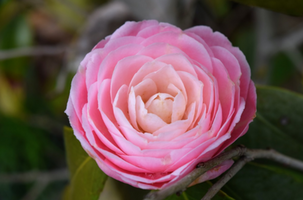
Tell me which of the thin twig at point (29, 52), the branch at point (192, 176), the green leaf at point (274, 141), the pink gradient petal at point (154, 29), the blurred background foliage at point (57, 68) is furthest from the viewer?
the blurred background foliage at point (57, 68)

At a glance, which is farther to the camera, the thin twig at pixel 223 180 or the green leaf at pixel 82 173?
the green leaf at pixel 82 173

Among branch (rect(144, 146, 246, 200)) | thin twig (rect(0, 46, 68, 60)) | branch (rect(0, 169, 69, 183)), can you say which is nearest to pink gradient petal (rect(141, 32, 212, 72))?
branch (rect(144, 146, 246, 200))

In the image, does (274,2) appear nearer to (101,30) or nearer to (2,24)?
(101,30)

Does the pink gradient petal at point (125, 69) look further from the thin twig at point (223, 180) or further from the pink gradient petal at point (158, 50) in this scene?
the thin twig at point (223, 180)

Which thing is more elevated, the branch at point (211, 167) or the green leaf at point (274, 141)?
the branch at point (211, 167)

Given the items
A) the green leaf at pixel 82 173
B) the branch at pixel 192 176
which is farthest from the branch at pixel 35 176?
the branch at pixel 192 176

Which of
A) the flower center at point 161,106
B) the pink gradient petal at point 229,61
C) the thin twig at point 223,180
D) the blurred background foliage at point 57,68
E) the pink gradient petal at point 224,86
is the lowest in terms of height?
the blurred background foliage at point 57,68
